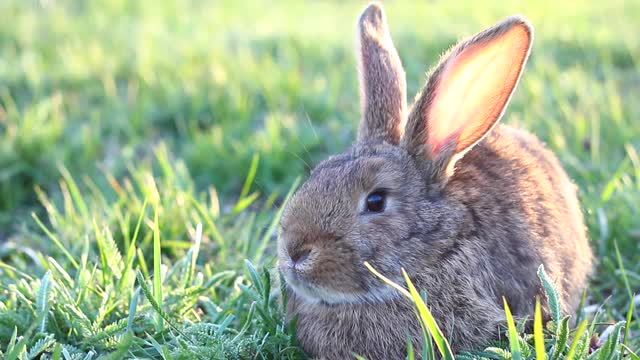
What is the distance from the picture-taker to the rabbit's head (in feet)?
8.54

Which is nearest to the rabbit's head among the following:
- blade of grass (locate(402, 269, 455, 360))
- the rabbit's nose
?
the rabbit's nose

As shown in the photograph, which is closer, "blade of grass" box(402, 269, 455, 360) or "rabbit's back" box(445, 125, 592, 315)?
"blade of grass" box(402, 269, 455, 360)

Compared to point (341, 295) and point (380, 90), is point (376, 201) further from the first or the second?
point (380, 90)

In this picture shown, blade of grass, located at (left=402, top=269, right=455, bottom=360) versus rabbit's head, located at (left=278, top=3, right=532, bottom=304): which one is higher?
rabbit's head, located at (left=278, top=3, right=532, bottom=304)

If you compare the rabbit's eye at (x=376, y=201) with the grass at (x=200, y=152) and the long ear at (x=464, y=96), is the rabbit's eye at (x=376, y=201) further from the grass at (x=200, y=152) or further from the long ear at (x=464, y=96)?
the grass at (x=200, y=152)

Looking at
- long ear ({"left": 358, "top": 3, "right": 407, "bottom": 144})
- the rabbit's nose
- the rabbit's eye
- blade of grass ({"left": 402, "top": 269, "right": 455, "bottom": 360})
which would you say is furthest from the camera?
long ear ({"left": 358, "top": 3, "right": 407, "bottom": 144})

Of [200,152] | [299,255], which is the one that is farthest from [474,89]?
[200,152]

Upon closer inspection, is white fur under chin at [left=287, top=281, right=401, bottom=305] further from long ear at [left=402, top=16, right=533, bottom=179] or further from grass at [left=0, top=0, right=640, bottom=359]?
long ear at [left=402, top=16, right=533, bottom=179]

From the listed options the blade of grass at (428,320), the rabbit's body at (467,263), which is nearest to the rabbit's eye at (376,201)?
the rabbit's body at (467,263)

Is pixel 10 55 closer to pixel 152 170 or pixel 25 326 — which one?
pixel 152 170

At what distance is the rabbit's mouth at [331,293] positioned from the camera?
2.59m

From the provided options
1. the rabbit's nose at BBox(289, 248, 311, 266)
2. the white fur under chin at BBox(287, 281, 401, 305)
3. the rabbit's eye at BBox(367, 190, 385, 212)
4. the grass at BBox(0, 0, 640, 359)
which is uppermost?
the rabbit's eye at BBox(367, 190, 385, 212)

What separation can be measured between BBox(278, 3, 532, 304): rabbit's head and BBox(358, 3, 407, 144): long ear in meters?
0.15

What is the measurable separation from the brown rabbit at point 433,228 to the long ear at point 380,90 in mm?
94
